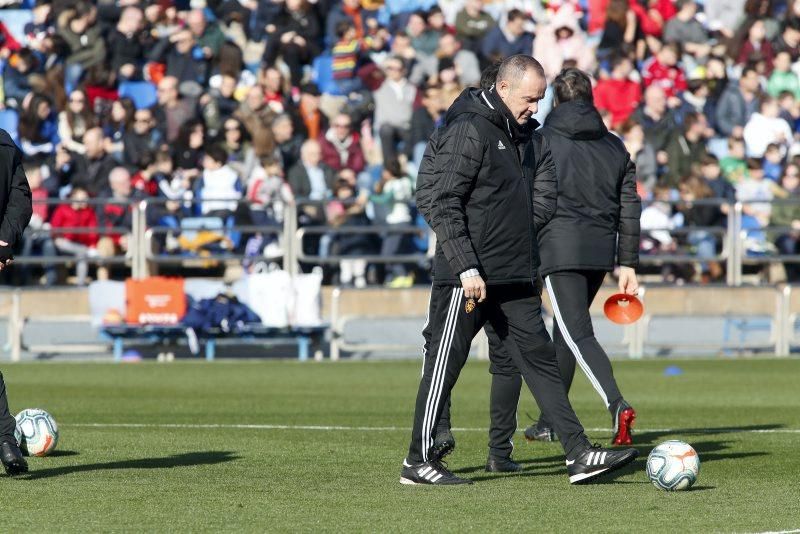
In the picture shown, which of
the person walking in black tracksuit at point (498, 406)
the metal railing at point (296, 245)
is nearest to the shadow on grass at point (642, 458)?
the person walking in black tracksuit at point (498, 406)

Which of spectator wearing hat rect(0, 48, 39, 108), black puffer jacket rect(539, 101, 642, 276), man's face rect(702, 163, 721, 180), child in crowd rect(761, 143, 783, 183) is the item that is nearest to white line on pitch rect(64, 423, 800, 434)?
black puffer jacket rect(539, 101, 642, 276)

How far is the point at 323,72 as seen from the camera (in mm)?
27578

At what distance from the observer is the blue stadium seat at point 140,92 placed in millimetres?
26875

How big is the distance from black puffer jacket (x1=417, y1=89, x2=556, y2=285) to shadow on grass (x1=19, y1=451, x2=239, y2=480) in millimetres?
2293

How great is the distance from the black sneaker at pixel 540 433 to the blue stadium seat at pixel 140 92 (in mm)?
16449

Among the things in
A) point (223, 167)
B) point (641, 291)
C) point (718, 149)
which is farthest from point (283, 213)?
point (718, 149)

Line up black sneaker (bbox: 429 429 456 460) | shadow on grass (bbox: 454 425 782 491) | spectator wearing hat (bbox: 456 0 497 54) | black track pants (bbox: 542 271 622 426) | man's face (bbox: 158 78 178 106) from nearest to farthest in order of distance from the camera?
black sneaker (bbox: 429 429 456 460)
shadow on grass (bbox: 454 425 782 491)
black track pants (bbox: 542 271 622 426)
man's face (bbox: 158 78 178 106)
spectator wearing hat (bbox: 456 0 497 54)

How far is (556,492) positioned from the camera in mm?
8656

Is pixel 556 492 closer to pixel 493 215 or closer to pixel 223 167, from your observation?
pixel 493 215

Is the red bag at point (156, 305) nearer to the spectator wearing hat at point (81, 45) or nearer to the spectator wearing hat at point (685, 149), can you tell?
the spectator wearing hat at point (81, 45)

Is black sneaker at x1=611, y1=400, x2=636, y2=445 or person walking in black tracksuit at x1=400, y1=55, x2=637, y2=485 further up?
person walking in black tracksuit at x1=400, y1=55, x2=637, y2=485

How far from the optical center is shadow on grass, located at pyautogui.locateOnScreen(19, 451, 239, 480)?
969 centimetres

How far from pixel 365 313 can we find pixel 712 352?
480cm

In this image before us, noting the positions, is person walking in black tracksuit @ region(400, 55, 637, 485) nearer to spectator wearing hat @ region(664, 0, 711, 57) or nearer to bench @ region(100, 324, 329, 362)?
bench @ region(100, 324, 329, 362)
